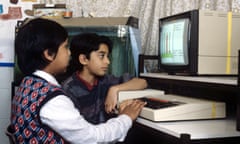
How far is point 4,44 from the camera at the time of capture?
294 cm

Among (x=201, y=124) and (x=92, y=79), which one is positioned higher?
(x=92, y=79)

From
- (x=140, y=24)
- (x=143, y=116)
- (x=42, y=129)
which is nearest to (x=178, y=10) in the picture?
(x=140, y=24)

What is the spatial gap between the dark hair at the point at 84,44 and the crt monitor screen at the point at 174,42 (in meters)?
0.37

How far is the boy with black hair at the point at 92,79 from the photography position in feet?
6.55

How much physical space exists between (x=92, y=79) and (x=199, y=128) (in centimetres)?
84

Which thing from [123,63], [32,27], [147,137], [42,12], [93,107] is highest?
[42,12]

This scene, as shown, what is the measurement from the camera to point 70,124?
1354 mm

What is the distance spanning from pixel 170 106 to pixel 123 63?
89 centimetres

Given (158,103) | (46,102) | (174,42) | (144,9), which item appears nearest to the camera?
(46,102)

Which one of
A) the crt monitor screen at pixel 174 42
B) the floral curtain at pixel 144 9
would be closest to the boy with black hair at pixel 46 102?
the crt monitor screen at pixel 174 42

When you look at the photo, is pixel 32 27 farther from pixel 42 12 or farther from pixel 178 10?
pixel 178 10

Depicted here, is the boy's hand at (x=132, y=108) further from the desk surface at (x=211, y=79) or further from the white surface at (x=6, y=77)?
the white surface at (x=6, y=77)

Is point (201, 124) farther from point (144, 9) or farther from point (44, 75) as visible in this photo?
point (144, 9)

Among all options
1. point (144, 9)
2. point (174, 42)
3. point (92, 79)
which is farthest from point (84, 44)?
point (144, 9)
